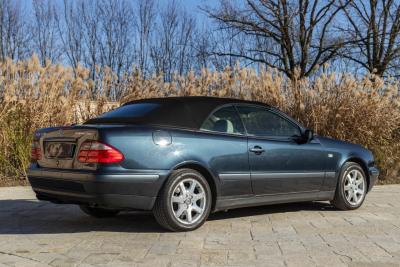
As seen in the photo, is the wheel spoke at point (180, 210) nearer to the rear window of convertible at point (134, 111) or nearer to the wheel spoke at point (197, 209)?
the wheel spoke at point (197, 209)

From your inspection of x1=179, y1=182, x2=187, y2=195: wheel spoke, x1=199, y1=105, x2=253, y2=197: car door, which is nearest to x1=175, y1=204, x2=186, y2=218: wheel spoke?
x1=179, y1=182, x2=187, y2=195: wheel spoke

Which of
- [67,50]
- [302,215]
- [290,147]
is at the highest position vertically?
[67,50]

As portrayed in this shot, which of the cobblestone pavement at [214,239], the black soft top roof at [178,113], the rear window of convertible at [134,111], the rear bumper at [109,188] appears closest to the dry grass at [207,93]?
the cobblestone pavement at [214,239]

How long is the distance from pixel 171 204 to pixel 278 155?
1651 millimetres

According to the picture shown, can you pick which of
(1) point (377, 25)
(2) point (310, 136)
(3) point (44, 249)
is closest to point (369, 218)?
(2) point (310, 136)

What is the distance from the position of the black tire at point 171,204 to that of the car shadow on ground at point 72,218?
0.29 metres

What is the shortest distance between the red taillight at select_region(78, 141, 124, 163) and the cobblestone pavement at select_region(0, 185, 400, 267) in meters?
0.79

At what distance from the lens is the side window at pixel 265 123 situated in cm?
675

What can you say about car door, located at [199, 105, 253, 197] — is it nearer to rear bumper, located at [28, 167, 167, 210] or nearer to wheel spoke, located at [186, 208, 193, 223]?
wheel spoke, located at [186, 208, 193, 223]

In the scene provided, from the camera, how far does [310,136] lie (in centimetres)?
720

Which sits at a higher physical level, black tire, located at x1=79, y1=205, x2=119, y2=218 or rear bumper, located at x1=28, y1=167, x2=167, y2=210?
rear bumper, located at x1=28, y1=167, x2=167, y2=210

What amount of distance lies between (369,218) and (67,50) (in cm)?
2210

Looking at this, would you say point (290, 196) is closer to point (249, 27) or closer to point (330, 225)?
point (330, 225)

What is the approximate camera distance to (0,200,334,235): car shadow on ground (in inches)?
244
